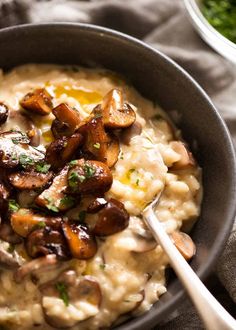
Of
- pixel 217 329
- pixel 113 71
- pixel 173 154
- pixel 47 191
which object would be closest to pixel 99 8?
pixel 113 71

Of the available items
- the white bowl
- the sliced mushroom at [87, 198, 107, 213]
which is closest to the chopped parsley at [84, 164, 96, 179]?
the sliced mushroom at [87, 198, 107, 213]

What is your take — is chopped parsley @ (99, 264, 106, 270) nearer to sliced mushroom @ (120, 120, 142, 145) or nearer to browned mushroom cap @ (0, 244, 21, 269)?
browned mushroom cap @ (0, 244, 21, 269)

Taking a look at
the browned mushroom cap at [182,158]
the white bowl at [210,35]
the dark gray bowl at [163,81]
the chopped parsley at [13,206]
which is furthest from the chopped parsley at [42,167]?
the white bowl at [210,35]

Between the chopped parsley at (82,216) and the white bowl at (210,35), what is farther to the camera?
the white bowl at (210,35)

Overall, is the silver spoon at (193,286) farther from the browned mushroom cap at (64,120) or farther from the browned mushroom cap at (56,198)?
the browned mushroom cap at (64,120)

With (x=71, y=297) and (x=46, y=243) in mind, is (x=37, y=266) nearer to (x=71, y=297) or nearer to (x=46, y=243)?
(x=46, y=243)
